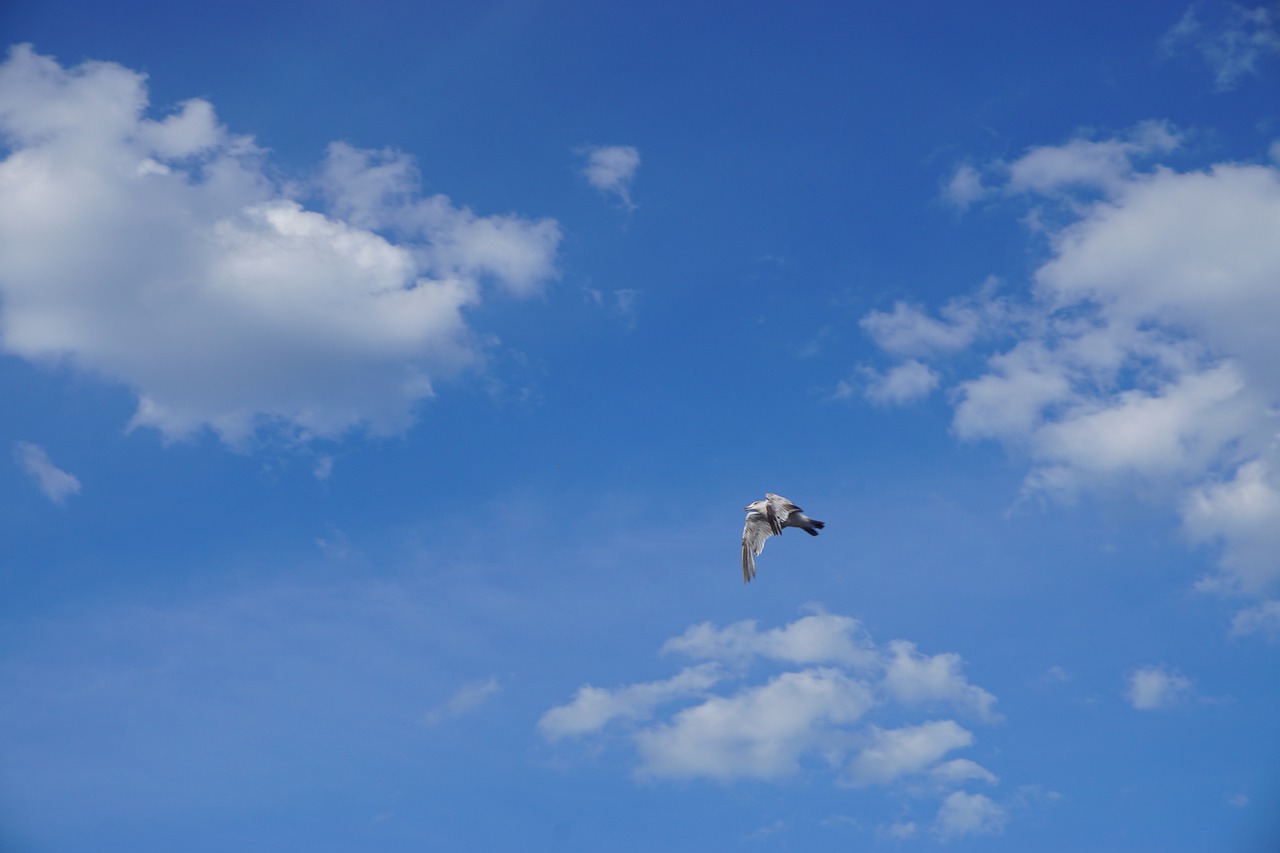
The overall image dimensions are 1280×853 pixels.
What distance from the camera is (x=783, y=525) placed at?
6906 centimetres

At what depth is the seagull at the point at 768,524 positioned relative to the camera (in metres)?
68.8

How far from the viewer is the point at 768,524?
69562 millimetres

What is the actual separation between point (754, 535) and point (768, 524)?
1.24 metres

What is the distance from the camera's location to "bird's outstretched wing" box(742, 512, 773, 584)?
68.9 meters

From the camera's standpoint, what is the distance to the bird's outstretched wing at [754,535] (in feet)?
226

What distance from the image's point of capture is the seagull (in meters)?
68.8

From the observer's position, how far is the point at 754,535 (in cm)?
6975
